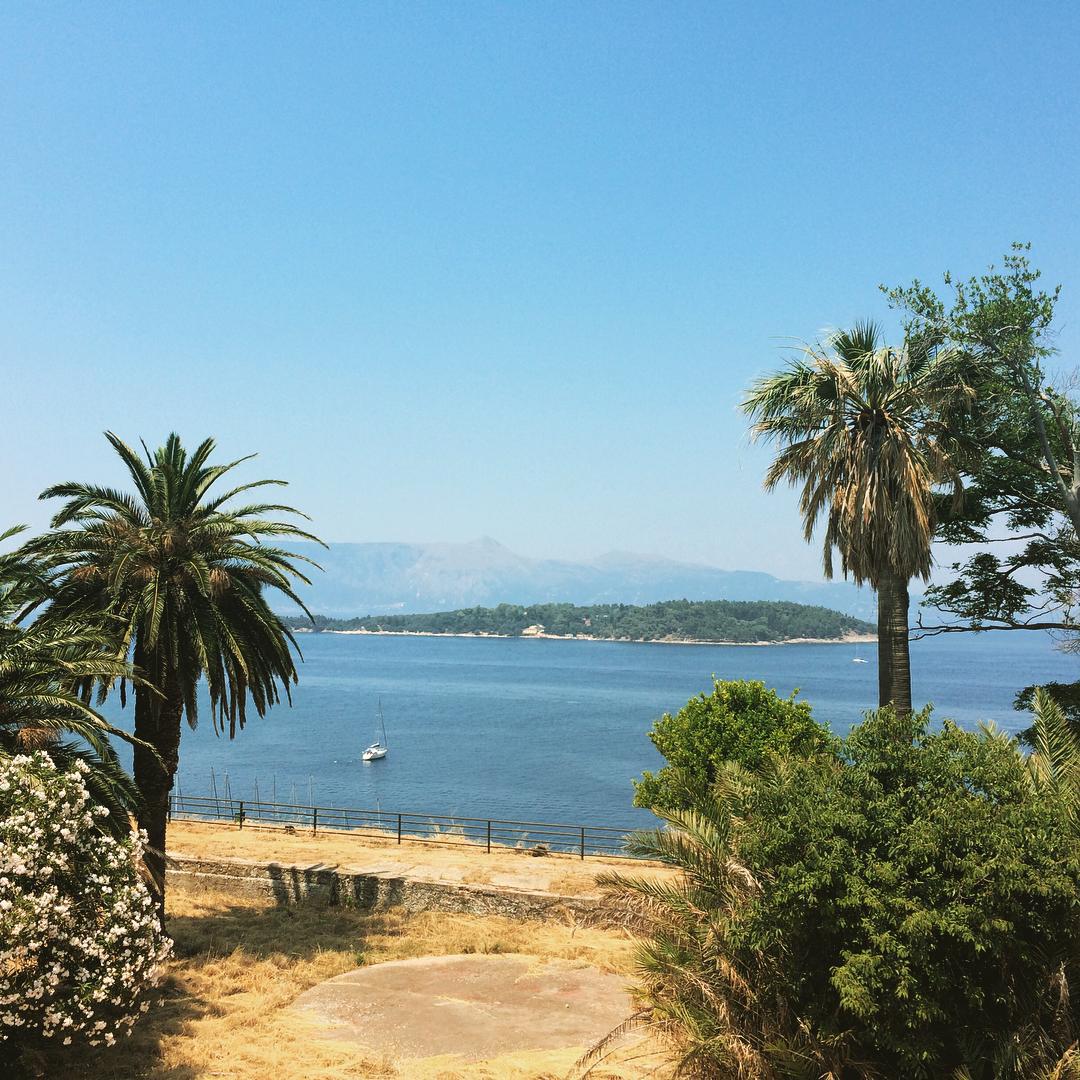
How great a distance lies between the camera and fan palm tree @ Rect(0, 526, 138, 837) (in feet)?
45.3

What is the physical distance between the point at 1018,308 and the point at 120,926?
2176 cm

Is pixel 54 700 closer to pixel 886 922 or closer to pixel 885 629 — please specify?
pixel 886 922

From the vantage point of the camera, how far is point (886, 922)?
911 cm

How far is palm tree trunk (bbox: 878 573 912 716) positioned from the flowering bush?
50.8ft

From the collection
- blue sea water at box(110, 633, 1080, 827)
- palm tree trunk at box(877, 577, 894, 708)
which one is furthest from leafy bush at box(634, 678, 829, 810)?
blue sea water at box(110, 633, 1080, 827)

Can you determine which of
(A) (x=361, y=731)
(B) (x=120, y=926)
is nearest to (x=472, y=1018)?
(B) (x=120, y=926)

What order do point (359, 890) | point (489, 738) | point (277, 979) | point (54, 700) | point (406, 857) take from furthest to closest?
point (489, 738) → point (406, 857) → point (359, 890) → point (277, 979) → point (54, 700)

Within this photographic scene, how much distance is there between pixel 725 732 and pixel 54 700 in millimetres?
15508

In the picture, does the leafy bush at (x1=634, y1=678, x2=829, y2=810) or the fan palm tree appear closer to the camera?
the fan palm tree

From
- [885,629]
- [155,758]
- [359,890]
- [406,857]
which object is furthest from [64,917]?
[885,629]

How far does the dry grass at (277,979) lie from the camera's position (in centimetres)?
1316

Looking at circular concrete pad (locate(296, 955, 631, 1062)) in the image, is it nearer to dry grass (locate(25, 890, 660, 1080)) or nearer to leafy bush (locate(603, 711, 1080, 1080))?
dry grass (locate(25, 890, 660, 1080))

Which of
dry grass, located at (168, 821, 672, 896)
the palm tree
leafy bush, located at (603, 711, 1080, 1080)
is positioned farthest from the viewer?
dry grass, located at (168, 821, 672, 896)

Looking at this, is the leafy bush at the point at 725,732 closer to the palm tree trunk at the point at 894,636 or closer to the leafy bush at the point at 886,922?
the palm tree trunk at the point at 894,636
